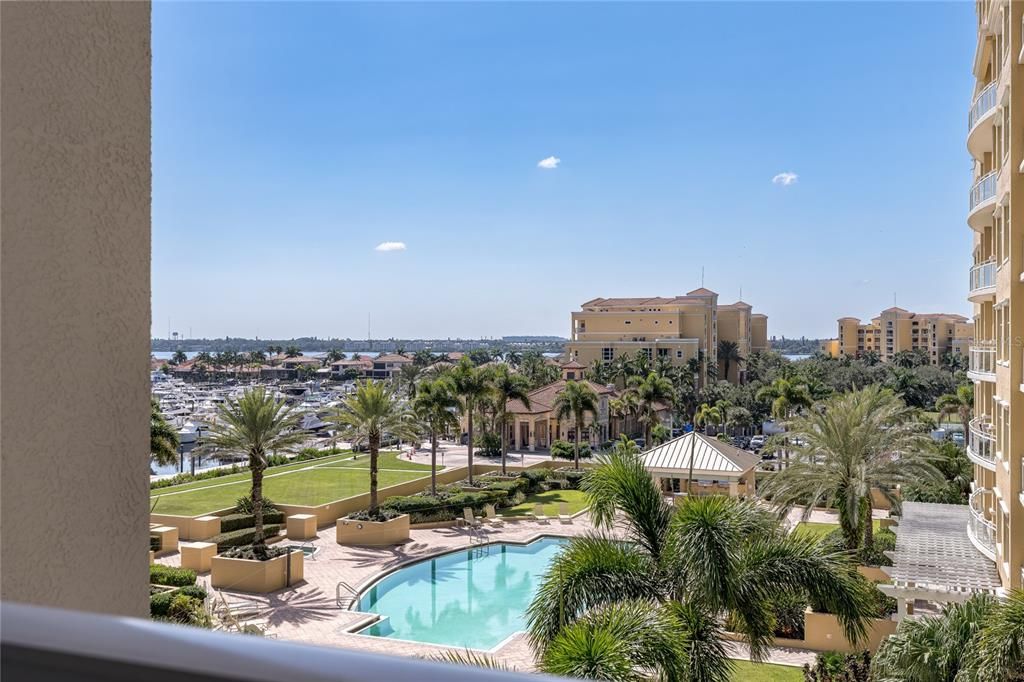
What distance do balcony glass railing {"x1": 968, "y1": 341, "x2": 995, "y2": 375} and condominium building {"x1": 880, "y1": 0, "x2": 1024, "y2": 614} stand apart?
4 cm

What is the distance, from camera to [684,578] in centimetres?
945

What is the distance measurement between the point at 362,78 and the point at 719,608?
67.2 ft

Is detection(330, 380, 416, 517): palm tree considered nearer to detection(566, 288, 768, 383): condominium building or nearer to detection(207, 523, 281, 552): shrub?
detection(207, 523, 281, 552): shrub

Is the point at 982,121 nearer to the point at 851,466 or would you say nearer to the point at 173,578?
the point at 851,466

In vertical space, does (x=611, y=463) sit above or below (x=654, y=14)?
below

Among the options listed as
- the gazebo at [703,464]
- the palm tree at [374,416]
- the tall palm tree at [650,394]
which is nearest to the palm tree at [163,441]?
the palm tree at [374,416]

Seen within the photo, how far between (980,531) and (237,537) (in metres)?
21.0

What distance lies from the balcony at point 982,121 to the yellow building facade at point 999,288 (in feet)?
0.08

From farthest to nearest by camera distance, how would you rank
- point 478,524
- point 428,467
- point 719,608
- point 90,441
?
point 428,467
point 478,524
point 719,608
point 90,441

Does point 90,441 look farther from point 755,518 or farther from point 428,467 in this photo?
point 428,467

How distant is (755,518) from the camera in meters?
9.87

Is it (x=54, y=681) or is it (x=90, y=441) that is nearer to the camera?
(x=54, y=681)

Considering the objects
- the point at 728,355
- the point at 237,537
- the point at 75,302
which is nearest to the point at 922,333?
the point at 728,355

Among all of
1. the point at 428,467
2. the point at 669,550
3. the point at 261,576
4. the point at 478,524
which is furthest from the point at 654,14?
the point at 428,467
